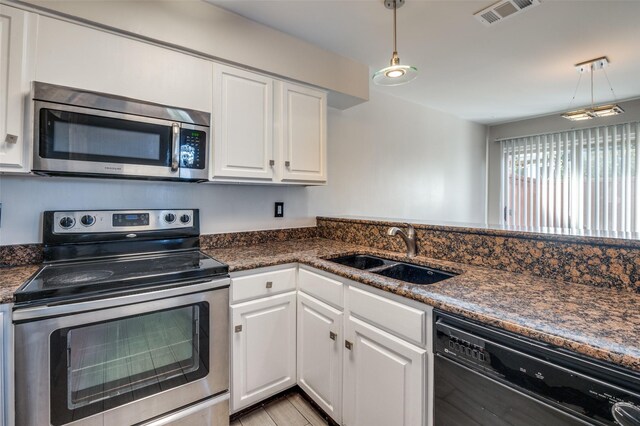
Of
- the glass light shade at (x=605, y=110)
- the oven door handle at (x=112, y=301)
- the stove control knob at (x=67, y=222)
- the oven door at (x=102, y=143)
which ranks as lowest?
the oven door handle at (x=112, y=301)

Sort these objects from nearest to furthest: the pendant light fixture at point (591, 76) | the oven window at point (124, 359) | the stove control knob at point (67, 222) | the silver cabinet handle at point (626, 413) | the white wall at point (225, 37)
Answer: the silver cabinet handle at point (626, 413) < the oven window at point (124, 359) < the white wall at point (225, 37) < the stove control knob at point (67, 222) < the pendant light fixture at point (591, 76)

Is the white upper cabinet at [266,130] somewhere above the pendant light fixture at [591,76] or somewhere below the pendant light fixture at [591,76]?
below

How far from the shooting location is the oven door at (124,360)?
1.09 meters

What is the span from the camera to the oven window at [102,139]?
1297mm

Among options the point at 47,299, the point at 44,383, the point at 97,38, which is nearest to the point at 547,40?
the point at 97,38

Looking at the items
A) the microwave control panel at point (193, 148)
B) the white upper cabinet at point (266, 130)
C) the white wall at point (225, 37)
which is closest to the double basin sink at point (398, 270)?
the white upper cabinet at point (266, 130)

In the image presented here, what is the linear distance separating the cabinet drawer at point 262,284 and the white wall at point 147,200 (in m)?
0.64

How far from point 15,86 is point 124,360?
126 cm

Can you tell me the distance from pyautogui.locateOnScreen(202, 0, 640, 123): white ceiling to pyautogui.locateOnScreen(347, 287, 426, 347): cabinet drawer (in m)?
1.67

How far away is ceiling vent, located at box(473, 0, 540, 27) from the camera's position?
1740mm

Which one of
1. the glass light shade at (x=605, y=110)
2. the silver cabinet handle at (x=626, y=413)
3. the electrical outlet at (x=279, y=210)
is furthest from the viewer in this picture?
the glass light shade at (x=605, y=110)

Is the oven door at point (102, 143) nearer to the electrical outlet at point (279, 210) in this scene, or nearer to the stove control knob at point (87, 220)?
the stove control knob at point (87, 220)

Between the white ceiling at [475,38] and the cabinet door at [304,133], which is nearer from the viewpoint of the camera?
the white ceiling at [475,38]

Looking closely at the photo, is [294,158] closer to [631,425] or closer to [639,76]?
[631,425]
